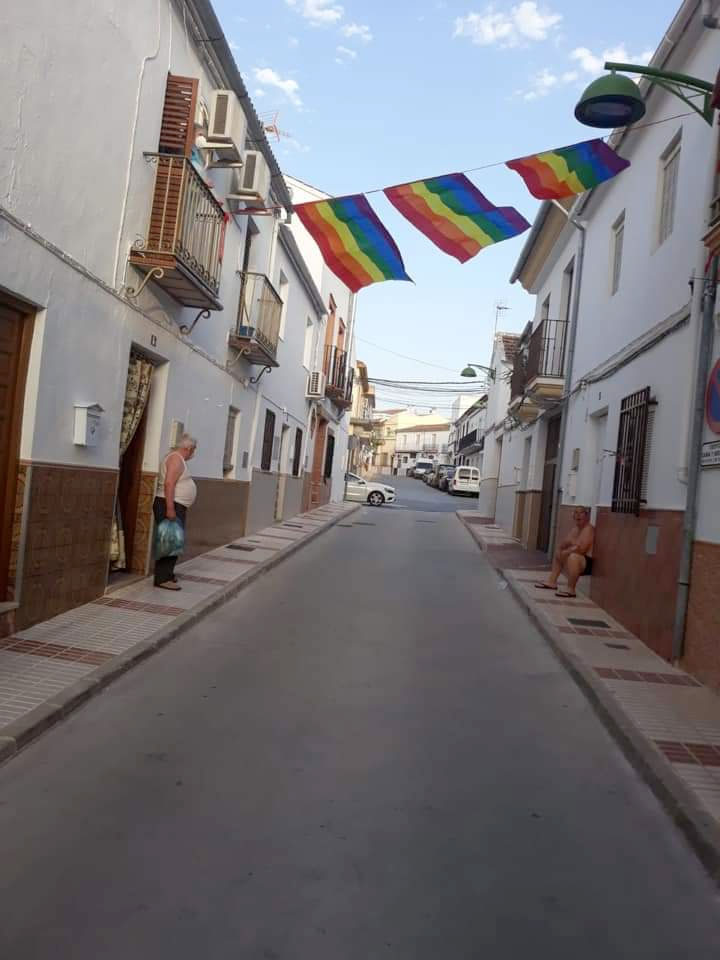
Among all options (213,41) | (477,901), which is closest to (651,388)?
(213,41)

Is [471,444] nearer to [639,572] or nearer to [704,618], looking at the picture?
[639,572]

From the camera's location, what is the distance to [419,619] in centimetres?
899

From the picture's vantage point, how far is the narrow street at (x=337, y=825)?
9.34 feet

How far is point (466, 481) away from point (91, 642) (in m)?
42.9

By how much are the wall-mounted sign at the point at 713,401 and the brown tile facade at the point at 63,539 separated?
5243 mm

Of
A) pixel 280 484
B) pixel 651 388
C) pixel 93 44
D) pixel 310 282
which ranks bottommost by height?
pixel 280 484

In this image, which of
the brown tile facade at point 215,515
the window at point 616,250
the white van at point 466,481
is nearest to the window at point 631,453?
the window at point 616,250

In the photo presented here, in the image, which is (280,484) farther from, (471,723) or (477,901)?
(477,901)

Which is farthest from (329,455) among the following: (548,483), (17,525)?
(17,525)

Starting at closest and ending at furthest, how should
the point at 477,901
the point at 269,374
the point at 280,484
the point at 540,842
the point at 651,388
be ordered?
the point at 477,901
the point at 540,842
the point at 651,388
the point at 269,374
the point at 280,484

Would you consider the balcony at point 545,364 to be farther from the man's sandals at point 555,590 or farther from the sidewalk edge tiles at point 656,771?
the sidewalk edge tiles at point 656,771

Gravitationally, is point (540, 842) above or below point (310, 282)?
below

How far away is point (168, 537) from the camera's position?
8789mm

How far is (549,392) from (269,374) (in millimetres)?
5275
